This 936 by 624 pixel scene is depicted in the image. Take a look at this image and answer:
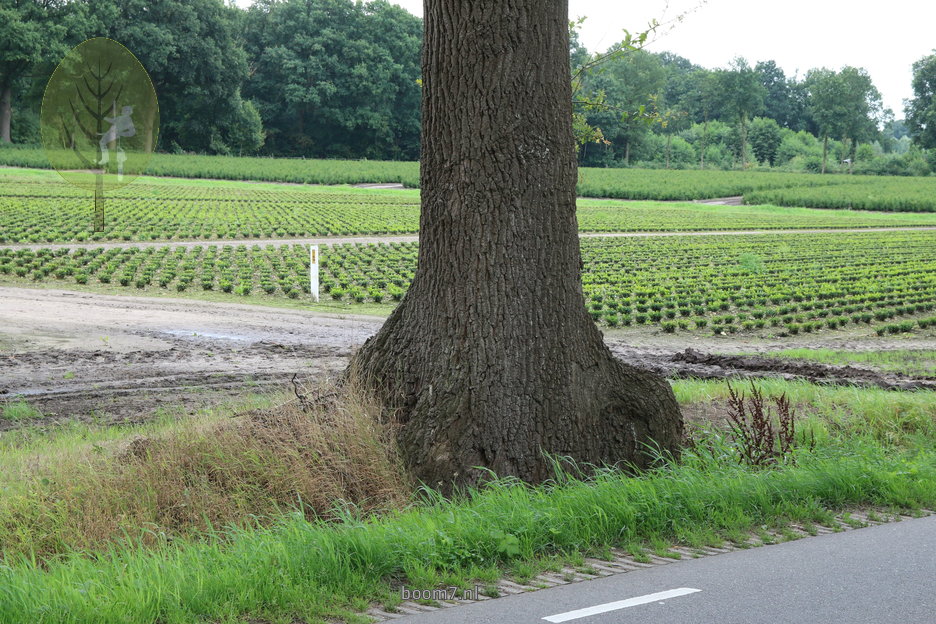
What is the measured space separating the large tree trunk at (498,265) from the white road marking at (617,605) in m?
1.84

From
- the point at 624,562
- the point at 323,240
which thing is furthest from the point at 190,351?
the point at 323,240

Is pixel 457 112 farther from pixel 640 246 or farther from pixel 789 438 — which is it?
pixel 640 246

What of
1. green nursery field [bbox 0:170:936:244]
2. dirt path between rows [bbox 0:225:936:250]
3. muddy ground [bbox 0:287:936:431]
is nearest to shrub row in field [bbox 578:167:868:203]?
green nursery field [bbox 0:170:936:244]

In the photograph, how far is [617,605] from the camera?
444 cm

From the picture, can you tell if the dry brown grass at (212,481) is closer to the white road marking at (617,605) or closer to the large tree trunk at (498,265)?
the large tree trunk at (498,265)

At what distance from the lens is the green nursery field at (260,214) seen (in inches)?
1394

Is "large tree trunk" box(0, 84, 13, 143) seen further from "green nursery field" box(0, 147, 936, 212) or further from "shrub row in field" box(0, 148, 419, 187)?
"shrub row in field" box(0, 148, 419, 187)

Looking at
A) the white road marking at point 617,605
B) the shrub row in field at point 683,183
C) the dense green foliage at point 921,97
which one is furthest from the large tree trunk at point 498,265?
the dense green foliage at point 921,97

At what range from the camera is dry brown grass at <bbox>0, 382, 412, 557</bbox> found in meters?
5.99

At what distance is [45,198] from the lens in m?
47.5

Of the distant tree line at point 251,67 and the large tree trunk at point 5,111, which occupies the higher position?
the distant tree line at point 251,67

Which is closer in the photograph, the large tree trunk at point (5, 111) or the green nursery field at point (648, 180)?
the green nursery field at point (648, 180)

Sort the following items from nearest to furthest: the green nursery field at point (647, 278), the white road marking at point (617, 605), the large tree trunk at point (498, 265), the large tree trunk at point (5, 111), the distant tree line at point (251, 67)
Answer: the white road marking at point (617, 605)
the large tree trunk at point (498, 265)
the green nursery field at point (647, 278)
the large tree trunk at point (5, 111)
the distant tree line at point (251, 67)

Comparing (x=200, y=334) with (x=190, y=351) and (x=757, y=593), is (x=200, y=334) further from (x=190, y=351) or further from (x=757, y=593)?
(x=757, y=593)
